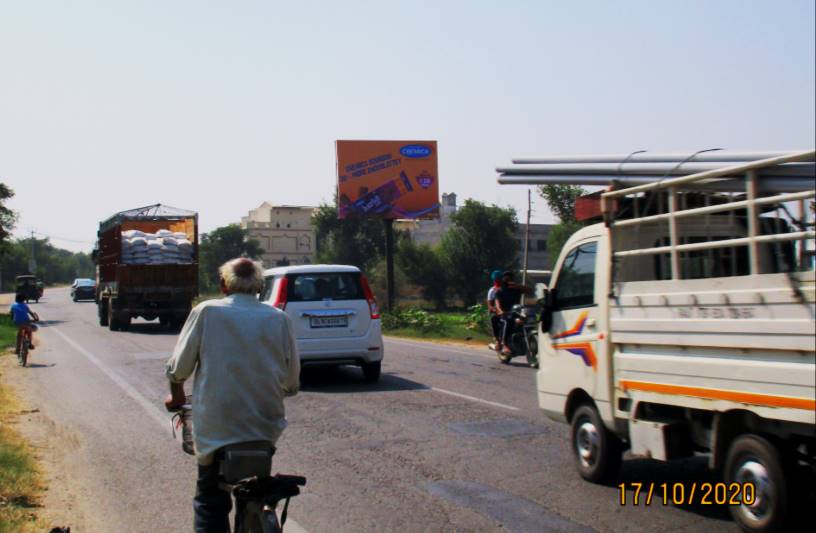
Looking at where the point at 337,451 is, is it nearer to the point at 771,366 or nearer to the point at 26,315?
the point at 771,366

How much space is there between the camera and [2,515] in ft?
20.4

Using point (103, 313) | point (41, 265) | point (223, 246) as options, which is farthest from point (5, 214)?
point (41, 265)

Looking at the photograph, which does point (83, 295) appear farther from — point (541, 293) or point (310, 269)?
point (541, 293)

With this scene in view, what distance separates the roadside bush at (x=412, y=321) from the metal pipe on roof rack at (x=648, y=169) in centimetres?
2248

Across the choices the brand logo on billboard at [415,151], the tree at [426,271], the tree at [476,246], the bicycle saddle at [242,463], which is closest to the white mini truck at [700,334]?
the bicycle saddle at [242,463]

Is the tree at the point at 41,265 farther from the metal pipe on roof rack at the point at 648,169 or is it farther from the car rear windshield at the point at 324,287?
the metal pipe on roof rack at the point at 648,169

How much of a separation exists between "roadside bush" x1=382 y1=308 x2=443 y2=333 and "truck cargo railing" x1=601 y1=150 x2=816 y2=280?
23259 millimetres

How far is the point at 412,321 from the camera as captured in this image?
3188 centimetres

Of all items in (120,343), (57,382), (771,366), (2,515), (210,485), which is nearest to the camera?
(210,485)

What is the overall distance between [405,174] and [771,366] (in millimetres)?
34082

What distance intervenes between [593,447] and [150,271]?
931 inches

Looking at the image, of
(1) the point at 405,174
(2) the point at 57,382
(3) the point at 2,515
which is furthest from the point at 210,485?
(1) the point at 405,174

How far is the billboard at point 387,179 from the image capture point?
124 feet

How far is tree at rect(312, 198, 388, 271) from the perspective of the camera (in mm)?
75000
